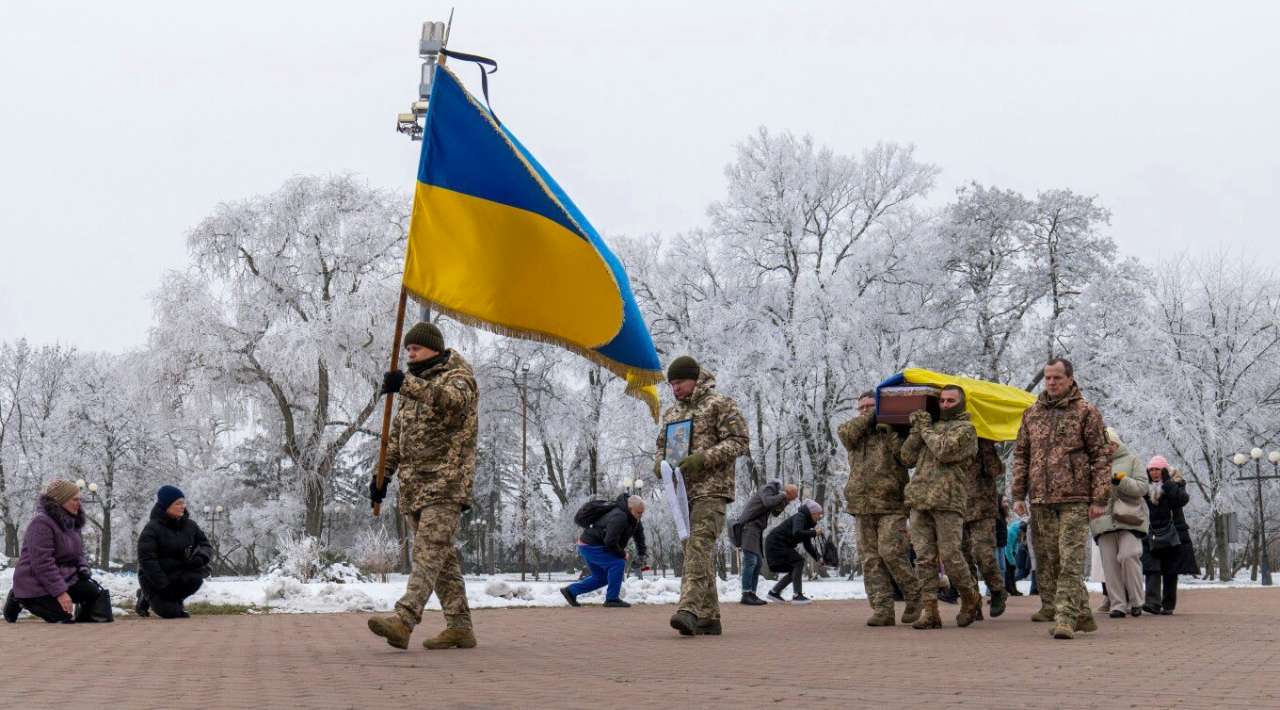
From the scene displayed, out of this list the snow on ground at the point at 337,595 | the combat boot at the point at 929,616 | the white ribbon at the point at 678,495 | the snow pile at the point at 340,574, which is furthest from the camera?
the snow pile at the point at 340,574

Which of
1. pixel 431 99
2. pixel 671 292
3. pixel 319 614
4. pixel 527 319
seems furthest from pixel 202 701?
pixel 671 292

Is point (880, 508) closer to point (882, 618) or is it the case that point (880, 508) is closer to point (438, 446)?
point (882, 618)

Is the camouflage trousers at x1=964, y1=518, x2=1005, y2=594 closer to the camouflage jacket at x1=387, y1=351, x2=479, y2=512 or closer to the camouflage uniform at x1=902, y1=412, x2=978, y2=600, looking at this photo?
the camouflage uniform at x1=902, y1=412, x2=978, y2=600

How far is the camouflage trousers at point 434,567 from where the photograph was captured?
7996 mm

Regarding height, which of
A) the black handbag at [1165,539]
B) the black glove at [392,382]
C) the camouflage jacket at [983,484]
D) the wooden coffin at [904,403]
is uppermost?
the wooden coffin at [904,403]

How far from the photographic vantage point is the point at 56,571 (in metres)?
12.3

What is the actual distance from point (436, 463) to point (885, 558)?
14.8 ft

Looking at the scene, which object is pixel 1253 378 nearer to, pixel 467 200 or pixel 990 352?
pixel 990 352

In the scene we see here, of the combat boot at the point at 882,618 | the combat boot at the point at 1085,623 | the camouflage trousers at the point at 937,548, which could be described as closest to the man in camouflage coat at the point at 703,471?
the camouflage trousers at the point at 937,548

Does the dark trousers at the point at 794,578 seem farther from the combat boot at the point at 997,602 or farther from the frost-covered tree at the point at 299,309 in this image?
the frost-covered tree at the point at 299,309

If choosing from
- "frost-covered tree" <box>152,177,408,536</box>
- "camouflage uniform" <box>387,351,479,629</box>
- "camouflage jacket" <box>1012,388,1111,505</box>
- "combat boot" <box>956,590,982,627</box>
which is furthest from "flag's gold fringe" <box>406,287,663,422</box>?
"frost-covered tree" <box>152,177,408,536</box>

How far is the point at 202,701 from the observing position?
5.59 metres

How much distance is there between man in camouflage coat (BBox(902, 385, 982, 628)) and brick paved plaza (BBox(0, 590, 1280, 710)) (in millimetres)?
473

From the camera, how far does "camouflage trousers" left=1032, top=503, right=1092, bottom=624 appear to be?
9.26 metres
